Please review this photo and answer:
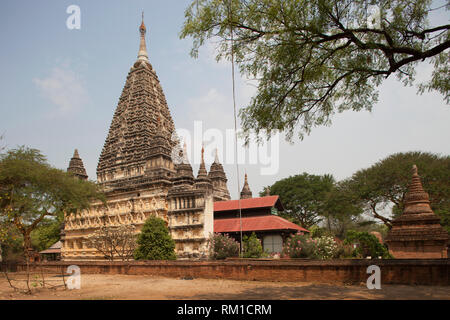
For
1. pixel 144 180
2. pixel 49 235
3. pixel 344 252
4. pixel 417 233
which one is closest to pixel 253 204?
pixel 144 180

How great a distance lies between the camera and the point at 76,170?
145 ft

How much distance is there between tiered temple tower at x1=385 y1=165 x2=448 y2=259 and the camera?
58.6 feet

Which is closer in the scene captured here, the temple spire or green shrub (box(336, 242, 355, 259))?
green shrub (box(336, 242, 355, 259))

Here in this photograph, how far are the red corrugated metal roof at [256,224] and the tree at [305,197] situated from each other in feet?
54.0

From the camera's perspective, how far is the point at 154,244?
2627 centimetres

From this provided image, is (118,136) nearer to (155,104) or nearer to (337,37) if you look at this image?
(155,104)

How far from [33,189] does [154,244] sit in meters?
9.98

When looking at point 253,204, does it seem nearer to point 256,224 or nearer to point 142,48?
point 256,224

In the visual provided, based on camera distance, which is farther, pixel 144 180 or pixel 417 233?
pixel 144 180

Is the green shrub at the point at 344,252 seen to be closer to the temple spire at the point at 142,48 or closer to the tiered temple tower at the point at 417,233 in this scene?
the tiered temple tower at the point at 417,233

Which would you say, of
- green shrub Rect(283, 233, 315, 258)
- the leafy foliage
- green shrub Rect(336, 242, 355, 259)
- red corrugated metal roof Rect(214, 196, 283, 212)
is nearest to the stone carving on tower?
the leafy foliage

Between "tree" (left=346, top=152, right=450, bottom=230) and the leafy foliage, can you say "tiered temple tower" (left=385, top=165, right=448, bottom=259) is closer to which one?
"tree" (left=346, top=152, right=450, bottom=230)

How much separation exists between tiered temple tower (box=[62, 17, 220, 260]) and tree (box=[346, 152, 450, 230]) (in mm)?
16740
